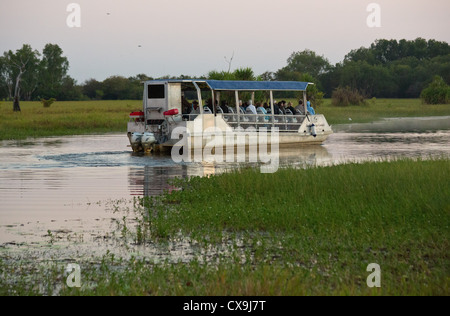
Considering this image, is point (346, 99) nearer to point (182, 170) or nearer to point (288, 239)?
point (182, 170)

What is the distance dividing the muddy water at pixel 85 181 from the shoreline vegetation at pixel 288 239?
63cm

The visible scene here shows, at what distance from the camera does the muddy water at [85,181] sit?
11641mm

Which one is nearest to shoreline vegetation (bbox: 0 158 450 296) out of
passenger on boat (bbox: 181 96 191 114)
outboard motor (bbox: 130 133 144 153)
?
outboard motor (bbox: 130 133 144 153)

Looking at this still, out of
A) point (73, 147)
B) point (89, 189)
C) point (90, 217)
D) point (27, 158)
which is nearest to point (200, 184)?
point (89, 189)

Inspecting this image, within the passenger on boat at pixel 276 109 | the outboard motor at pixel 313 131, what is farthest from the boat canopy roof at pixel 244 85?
the outboard motor at pixel 313 131

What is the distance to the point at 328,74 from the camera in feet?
455

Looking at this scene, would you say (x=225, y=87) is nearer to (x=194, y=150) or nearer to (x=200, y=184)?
(x=194, y=150)

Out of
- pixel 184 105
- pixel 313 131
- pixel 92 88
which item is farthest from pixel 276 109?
pixel 92 88

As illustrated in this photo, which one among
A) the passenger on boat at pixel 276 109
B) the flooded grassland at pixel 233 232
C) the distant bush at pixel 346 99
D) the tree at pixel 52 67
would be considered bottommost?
the flooded grassland at pixel 233 232

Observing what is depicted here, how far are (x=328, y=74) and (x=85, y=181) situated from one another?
12214 centimetres

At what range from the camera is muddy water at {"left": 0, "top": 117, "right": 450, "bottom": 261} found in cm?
1164

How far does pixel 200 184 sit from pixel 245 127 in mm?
12607

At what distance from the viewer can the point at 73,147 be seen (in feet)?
106

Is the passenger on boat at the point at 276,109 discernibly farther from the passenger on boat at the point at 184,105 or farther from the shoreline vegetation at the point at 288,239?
the shoreline vegetation at the point at 288,239
